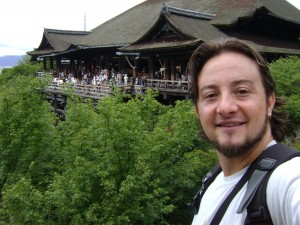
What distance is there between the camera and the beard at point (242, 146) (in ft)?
4.53

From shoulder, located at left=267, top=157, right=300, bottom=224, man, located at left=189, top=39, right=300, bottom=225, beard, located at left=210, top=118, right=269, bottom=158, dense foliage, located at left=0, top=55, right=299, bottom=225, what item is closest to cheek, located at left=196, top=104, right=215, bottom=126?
man, located at left=189, top=39, right=300, bottom=225

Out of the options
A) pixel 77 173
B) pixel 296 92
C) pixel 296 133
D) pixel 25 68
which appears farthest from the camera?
pixel 25 68

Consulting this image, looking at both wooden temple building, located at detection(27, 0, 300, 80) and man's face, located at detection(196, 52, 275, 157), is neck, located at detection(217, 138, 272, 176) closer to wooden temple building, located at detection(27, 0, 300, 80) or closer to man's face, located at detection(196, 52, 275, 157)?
man's face, located at detection(196, 52, 275, 157)

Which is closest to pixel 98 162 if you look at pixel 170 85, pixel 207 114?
pixel 207 114

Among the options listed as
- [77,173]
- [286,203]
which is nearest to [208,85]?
[286,203]

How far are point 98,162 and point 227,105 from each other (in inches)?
265

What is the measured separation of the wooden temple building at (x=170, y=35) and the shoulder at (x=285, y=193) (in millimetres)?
13100

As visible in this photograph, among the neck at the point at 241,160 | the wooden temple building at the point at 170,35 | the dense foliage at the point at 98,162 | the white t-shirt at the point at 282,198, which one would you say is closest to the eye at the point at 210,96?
the neck at the point at 241,160

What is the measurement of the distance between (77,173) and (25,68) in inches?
1464

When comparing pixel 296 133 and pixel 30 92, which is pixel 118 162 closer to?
pixel 30 92

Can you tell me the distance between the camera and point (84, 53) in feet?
92.9

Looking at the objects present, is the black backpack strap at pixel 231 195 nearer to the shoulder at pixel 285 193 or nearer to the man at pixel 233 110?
the man at pixel 233 110

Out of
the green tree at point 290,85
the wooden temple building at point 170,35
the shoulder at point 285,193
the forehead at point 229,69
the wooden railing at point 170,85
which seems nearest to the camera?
the shoulder at point 285,193

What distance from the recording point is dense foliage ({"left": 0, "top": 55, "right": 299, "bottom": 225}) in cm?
654
